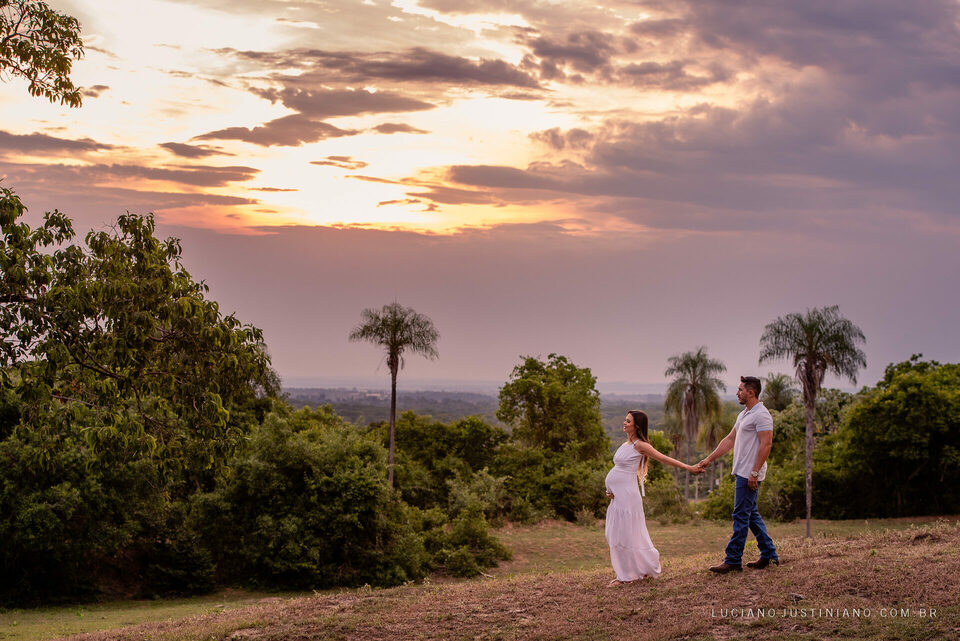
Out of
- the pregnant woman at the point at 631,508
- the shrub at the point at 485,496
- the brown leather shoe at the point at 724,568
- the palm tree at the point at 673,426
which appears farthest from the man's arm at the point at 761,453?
the palm tree at the point at 673,426

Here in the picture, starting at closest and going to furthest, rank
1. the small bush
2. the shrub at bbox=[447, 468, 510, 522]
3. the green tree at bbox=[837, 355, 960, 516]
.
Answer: the green tree at bbox=[837, 355, 960, 516], the shrub at bbox=[447, 468, 510, 522], the small bush

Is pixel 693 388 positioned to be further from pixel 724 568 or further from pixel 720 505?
pixel 724 568

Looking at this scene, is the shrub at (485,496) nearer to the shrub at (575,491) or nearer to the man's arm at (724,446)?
the shrub at (575,491)

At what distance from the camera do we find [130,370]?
8578mm

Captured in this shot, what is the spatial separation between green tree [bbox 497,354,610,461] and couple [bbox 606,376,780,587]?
1192 inches

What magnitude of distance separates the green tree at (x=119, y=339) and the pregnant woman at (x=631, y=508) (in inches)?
180

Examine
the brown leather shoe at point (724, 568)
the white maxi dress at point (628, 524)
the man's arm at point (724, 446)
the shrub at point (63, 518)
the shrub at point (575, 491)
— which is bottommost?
the shrub at point (575, 491)

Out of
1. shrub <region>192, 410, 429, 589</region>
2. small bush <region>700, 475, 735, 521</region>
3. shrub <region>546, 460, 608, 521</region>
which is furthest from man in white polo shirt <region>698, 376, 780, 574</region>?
shrub <region>546, 460, 608, 521</region>

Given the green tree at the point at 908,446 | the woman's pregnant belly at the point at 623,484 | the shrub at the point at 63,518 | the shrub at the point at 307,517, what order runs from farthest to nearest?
1. the green tree at the point at 908,446
2. the shrub at the point at 307,517
3. the shrub at the point at 63,518
4. the woman's pregnant belly at the point at 623,484

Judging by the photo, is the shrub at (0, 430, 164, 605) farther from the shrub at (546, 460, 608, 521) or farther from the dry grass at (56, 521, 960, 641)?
the shrub at (546, 460, 608, 521)

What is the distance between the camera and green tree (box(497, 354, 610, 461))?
40906 mm

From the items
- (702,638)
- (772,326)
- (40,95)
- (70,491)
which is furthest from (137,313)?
(772,326)

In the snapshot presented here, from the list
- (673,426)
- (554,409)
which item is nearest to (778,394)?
(673,426)

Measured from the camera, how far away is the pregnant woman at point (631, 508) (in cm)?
970
